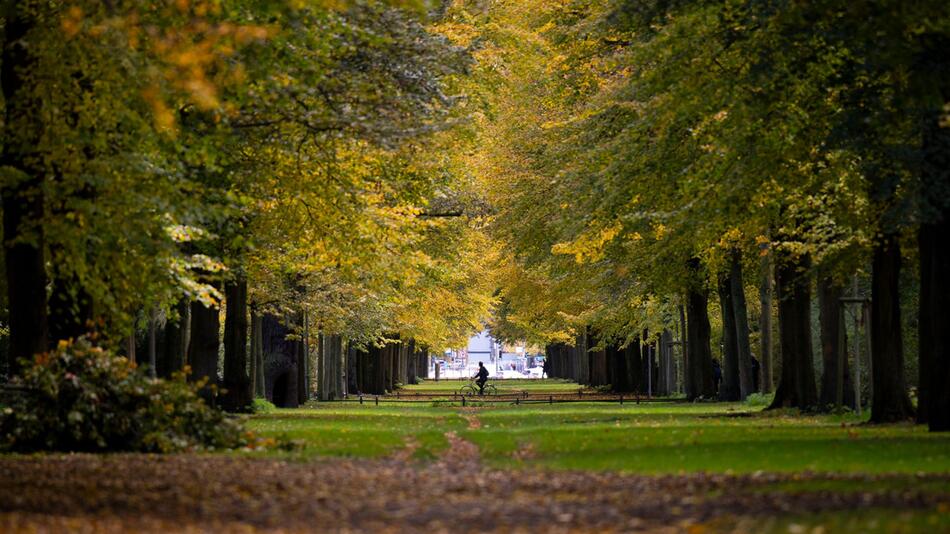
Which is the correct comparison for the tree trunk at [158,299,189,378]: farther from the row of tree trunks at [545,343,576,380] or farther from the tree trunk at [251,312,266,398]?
the row of tree trunks at [545,343,576,380]

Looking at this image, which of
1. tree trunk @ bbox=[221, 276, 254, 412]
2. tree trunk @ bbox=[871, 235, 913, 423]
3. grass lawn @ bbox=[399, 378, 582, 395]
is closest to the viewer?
tree trunk @ bbox=[871, 235, 913, 423]

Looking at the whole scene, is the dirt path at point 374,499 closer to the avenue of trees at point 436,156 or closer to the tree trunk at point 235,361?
the avenue of trees at point 436,156

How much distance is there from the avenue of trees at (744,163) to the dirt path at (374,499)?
19.4ft

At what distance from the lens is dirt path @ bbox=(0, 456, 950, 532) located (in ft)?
40.5

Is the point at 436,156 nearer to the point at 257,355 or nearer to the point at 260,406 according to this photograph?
the point at 260,406

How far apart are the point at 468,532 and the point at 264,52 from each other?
12.3 meters

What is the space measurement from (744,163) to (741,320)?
19.3 metres

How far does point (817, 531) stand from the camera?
1123 cm

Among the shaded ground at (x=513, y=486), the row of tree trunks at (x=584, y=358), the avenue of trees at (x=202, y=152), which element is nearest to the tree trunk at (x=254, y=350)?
the avenue of trees at (x=202, y=152)

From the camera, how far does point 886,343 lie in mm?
27844

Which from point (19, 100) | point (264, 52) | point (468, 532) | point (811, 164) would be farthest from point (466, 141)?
point (468, 532)

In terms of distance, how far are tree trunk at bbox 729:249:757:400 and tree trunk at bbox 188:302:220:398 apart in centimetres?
1511

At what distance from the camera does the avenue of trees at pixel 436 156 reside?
796 inches

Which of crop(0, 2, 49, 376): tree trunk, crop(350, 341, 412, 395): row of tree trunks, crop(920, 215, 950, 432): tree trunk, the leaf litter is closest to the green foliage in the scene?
crop(920, 215, 950, 432): tree trunk
